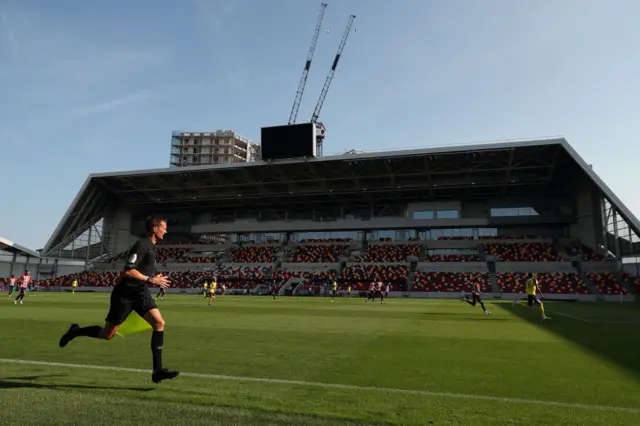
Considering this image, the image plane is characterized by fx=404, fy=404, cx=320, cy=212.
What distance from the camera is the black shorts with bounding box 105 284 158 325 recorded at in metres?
5.50

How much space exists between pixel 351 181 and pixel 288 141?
10.8 m

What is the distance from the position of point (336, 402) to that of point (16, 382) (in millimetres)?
4440

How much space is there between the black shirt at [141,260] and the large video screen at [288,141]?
1734 inches

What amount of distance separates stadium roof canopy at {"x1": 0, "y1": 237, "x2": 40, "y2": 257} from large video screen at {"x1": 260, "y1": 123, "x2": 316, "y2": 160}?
37186 millimetres

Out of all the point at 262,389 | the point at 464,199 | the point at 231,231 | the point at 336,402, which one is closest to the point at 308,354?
the point at 262,389

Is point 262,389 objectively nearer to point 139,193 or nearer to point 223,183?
point 223,183

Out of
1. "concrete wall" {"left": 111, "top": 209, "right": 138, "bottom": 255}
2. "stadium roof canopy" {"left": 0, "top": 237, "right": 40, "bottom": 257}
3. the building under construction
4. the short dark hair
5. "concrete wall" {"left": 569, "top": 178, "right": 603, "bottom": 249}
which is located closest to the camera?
the short dark hair

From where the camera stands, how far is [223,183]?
57.6m

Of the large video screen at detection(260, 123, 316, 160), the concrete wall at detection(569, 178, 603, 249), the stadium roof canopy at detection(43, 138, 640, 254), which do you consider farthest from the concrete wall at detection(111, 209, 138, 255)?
the concrete wall at detection(569, 178, 603, 249)

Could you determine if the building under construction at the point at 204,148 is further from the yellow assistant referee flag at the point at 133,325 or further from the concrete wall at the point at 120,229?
the yellow assistant referee flag at the point at 133,325

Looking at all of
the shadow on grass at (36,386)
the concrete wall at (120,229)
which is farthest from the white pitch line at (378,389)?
the concrete wall at (120,229)

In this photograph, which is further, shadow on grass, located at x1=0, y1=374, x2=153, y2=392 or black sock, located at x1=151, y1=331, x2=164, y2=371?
black sock, located at x1=151, y1=331, x2=164, y2=371

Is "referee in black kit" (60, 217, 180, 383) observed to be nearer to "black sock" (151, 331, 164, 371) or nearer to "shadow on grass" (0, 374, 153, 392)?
"black sock" (151, 331, 164, 371)

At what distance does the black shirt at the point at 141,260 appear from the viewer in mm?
5410
